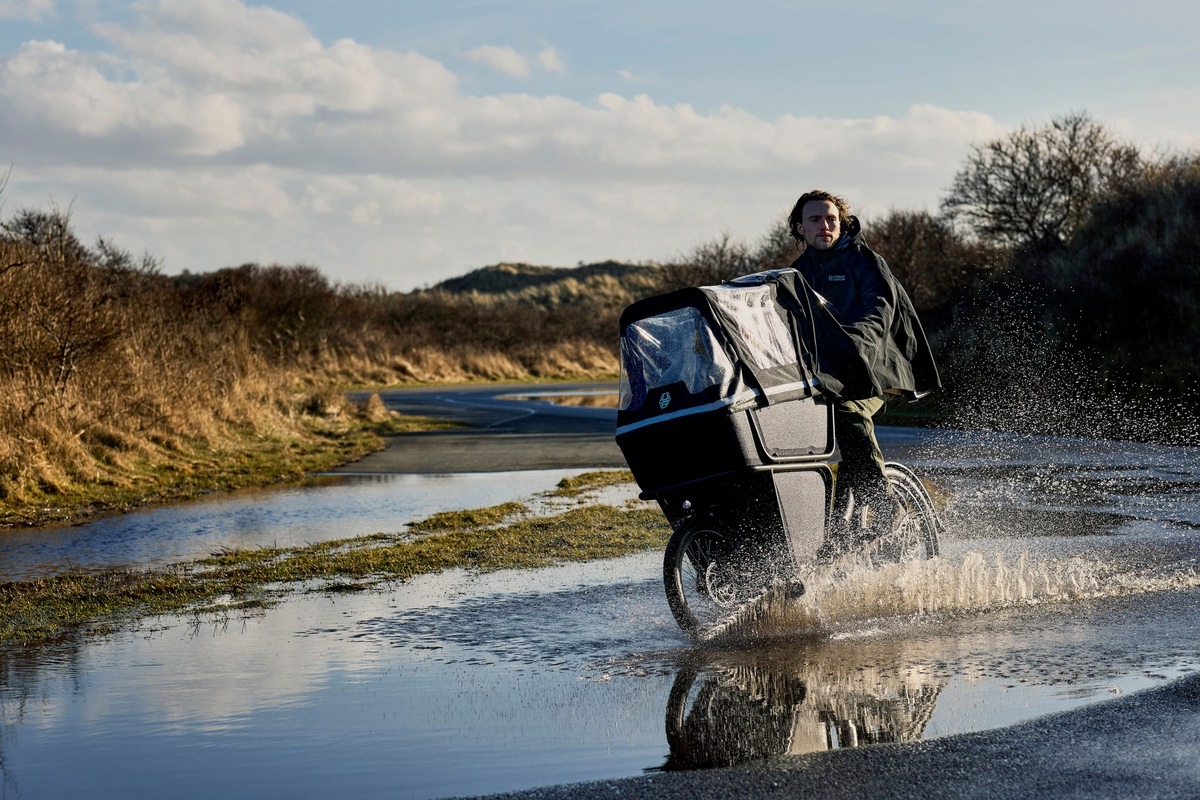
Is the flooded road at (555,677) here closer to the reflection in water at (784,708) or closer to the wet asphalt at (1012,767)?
the reflection in water at (784,708)

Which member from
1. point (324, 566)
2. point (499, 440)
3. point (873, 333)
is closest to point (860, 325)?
point (873, 333)

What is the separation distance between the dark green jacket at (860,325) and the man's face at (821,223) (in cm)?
5

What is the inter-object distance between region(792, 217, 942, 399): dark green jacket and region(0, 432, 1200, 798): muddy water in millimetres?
1196

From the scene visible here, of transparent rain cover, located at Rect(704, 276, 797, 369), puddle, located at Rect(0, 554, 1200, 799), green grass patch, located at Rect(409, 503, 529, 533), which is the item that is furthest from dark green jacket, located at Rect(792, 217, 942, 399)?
green grass patch, located at Rect(409, 503, 529, 533)

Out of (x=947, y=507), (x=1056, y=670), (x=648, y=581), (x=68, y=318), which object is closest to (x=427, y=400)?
(x=68, y=318)

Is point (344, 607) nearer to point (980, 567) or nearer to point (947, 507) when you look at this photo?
point (980, 567)

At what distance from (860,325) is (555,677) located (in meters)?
2.57

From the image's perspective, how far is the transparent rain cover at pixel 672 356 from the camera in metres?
6.75

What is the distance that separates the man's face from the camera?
25.4ft

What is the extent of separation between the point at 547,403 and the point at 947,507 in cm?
2264

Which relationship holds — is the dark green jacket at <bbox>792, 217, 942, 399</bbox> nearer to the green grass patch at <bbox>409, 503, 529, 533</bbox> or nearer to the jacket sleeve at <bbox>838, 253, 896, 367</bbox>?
the jacket sleeve at <bbox>838, 253, 896, 367</bbox>

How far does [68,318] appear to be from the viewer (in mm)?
17375

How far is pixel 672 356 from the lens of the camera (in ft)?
22.7

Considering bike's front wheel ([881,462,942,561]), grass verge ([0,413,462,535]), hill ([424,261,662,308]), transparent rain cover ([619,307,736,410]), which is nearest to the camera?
transparent rain cover ([619,307,736,410])
